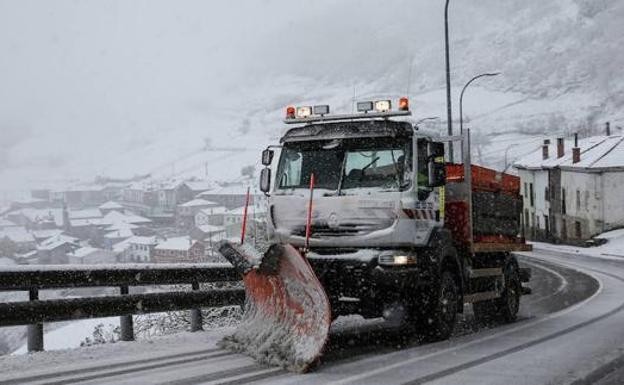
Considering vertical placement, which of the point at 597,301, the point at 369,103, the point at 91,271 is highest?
the point at 369,103

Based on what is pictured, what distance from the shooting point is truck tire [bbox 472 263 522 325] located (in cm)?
1330

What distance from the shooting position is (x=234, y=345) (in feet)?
30.4

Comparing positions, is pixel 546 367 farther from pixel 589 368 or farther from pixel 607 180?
pixel 607 180

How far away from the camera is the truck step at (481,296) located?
11.4 meters

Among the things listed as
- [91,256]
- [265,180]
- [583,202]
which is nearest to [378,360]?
[265,180]

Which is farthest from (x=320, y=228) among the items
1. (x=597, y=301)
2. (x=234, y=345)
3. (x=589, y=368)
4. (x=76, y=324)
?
(x=76, y=324)

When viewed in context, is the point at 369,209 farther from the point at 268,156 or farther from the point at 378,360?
the point at 378,360

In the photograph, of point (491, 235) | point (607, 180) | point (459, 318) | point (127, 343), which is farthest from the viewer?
point (607, 180)

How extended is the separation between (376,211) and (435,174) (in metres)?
1.01

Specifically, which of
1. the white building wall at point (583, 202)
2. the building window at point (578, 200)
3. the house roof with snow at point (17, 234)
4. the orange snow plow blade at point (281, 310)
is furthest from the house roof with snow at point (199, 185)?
the orange snow plow blade at point (281, 310)

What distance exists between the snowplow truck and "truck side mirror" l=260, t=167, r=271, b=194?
0.01 metres

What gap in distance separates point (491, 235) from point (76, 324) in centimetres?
1963

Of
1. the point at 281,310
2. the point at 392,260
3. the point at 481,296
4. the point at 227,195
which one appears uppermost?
the point at 227,195

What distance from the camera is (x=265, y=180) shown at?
10656mm
